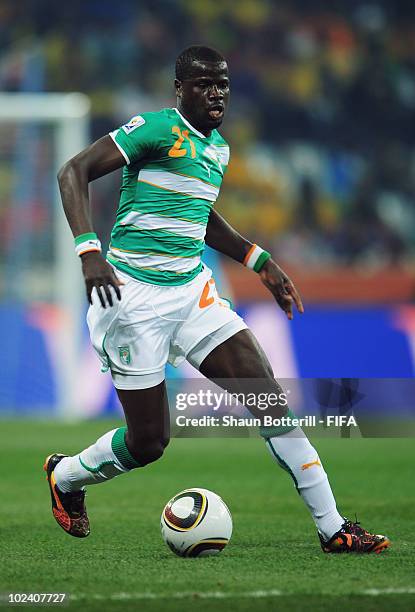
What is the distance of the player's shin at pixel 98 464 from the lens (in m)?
5.27

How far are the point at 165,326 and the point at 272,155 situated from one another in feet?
49.8

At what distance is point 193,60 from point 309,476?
1943mm

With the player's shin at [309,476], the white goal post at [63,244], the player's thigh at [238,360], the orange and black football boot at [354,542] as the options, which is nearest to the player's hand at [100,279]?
the player's thigh at [238,360]

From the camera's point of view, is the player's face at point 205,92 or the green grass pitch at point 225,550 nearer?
the green grass pitch at point 225,550

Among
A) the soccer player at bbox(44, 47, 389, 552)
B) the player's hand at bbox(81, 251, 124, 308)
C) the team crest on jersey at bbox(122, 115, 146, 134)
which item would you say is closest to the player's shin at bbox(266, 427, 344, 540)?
the soccer player at bbox(44, 47, 389, 552)

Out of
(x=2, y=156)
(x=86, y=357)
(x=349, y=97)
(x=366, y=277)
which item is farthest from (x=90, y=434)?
(x=349, y=97)

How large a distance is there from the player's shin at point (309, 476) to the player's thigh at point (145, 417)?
0.50 meters

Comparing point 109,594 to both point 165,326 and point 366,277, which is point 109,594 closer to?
point 165,326

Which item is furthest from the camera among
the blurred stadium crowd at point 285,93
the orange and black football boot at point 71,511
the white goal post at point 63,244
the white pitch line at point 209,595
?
the blurred stadium crowd at point 285,93

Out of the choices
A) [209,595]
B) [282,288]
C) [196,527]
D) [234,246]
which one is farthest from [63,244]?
[209,595]

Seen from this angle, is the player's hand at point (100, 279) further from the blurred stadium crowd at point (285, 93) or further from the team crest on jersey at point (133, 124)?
the blurred stadium crowd at point (285, 93)

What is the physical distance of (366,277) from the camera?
1700 centimetres

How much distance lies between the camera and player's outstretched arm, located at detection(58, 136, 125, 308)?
4668 mm

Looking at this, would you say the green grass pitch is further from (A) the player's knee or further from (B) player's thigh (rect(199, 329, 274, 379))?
(B) player's thigh (rect(199, 329, 274, 379))
